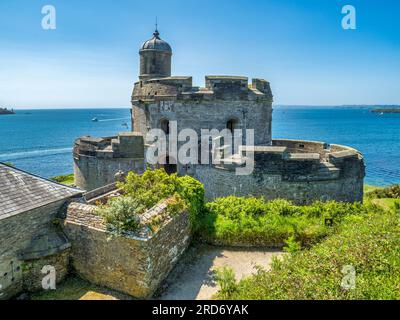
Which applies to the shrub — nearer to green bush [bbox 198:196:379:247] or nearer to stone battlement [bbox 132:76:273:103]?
green bush [bbox 198:196:379:247]

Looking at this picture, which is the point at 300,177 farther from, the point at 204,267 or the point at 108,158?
the point at 108,158


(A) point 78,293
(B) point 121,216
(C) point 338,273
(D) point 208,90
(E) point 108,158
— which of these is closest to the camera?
(C) point 338,273

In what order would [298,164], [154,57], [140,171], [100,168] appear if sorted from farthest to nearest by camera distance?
[154,57]
[100,168]
[140,171]
[298,164]

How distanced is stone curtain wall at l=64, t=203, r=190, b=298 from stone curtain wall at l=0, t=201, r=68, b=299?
63 centimetres

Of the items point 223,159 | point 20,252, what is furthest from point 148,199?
point 223,159

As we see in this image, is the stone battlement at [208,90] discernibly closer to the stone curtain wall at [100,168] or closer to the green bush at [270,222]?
the stone curtain wall at [100,168]

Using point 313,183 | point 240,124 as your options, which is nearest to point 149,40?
point 240,124

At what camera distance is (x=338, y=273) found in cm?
735

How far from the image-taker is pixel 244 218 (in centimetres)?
1219

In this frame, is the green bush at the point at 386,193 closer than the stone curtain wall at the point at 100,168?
No

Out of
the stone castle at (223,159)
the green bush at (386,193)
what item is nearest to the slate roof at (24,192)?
the stone castle at (223,159)

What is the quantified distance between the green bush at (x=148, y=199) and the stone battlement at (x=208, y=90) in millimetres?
6540

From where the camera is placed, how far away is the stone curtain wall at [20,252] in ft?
29.0

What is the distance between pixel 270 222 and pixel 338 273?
182 inches
